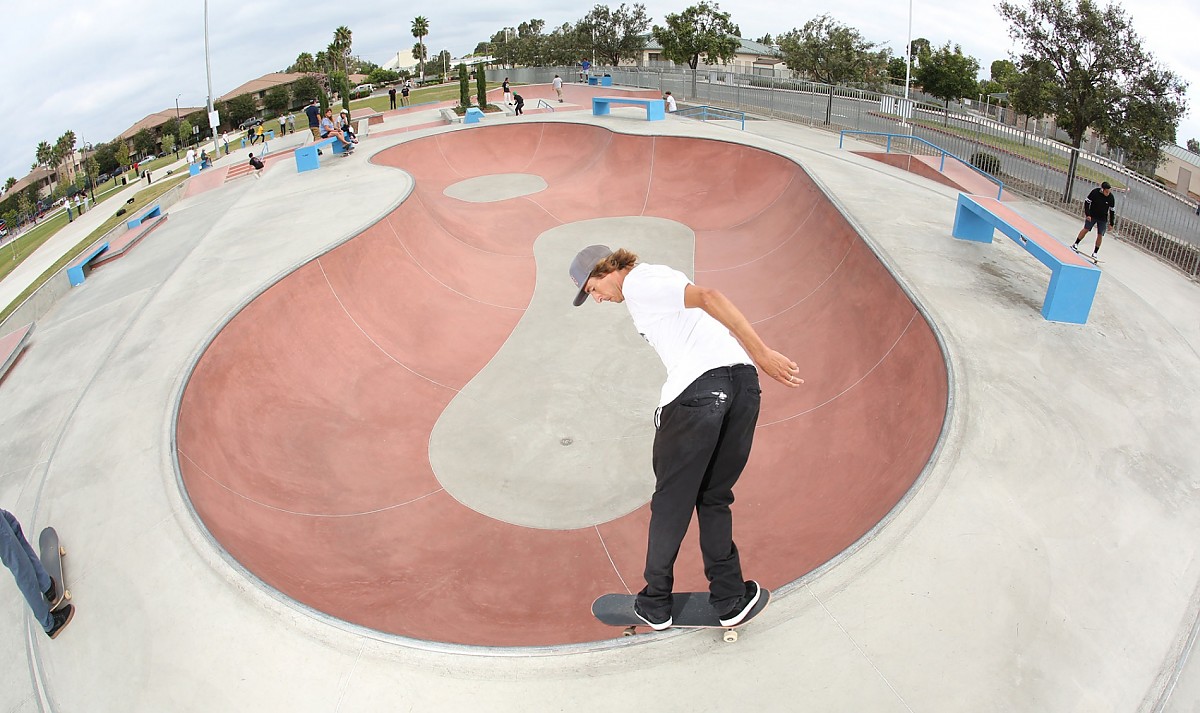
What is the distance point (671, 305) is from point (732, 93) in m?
28.5

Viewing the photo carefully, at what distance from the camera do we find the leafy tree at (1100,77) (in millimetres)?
13664

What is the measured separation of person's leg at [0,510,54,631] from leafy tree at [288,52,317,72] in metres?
84.7

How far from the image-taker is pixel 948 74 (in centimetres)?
4606

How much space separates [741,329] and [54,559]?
4.70m

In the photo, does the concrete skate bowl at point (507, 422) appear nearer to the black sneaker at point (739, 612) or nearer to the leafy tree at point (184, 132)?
the black sneaker at point (739, 612)

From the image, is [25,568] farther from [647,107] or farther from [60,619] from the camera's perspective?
[647,107]

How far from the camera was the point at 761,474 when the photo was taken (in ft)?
22.9

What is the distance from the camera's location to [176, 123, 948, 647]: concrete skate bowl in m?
5.42

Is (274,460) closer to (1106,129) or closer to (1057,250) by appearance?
(1057,250)

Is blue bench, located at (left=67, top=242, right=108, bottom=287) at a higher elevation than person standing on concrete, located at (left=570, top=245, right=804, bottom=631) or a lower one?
lower

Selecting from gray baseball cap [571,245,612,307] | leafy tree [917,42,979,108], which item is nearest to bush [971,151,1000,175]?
gray baseball cap [571,245,612,307]

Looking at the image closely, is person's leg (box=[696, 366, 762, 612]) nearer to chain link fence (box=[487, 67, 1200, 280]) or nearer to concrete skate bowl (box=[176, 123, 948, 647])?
concrete skate bowl (box=[176, 123, 948, 647])

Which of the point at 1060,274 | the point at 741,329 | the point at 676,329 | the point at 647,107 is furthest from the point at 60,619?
the point at 647,107

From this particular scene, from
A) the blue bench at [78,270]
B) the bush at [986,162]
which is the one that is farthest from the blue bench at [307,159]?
the bush at [986,162]
